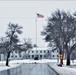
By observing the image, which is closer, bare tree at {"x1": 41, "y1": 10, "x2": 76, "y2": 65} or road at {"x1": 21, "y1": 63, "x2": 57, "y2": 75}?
road at {"x1": 21, "y1": 63, "x2": 57, "y2": 75}

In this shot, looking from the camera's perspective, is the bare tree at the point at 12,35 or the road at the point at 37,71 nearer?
the road at the point at 37,71

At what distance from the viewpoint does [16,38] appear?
208 ft

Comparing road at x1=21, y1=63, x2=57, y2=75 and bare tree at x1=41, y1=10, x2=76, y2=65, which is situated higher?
bare tree at x1=41, y1=10, x2=76, y2=65

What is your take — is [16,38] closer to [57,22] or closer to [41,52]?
[57,22]

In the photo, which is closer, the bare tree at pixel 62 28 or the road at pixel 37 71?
the road at pixel 37 71

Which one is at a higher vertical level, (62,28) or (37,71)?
(62,28)

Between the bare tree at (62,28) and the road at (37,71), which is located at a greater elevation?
the bare tree at (62,28)

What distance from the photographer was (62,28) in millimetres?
57219

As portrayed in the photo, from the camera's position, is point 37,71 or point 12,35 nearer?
point 37,71

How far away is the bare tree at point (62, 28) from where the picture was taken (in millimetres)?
55763

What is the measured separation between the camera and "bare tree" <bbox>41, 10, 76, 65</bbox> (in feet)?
183

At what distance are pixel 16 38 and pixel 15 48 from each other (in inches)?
89.4

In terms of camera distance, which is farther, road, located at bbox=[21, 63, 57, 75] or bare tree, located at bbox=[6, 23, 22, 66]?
→ bare tree, located at bbox=[6, 23, 22, 66]

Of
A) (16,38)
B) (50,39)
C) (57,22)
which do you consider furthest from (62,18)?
(16,38)
